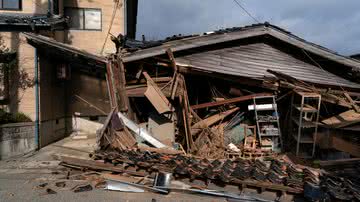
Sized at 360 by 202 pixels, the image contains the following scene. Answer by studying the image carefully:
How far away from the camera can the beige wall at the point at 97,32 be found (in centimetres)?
1759

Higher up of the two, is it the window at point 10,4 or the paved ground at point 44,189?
the window at point 10,4

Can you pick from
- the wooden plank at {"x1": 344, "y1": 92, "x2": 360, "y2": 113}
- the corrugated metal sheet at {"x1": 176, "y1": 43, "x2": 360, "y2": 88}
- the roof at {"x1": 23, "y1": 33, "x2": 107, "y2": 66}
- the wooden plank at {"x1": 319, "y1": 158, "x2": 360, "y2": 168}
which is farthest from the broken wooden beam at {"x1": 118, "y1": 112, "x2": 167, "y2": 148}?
the wooden plank at {"x1": 344, "y1": 92, "x2": 360, "y2": 113}

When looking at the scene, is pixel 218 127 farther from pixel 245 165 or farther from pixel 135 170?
pixel 135 170

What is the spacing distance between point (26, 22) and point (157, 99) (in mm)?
5665

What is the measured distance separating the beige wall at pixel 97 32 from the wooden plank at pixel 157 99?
7.44m

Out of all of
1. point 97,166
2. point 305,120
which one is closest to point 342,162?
point 305,120

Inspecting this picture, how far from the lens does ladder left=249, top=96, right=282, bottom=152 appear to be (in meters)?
10.9

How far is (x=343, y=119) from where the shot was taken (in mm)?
10281

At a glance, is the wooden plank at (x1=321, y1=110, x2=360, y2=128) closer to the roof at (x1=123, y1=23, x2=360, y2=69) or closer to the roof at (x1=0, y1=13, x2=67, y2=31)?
the roof at (x1=123, y1=23, x2=360, y2=69)

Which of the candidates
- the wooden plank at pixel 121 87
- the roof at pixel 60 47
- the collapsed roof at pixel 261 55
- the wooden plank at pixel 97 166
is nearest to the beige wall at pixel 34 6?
the roof at pixel 60 47

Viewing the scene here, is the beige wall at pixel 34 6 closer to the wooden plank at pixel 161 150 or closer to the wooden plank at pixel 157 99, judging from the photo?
the wooden plank at pixel 157 99

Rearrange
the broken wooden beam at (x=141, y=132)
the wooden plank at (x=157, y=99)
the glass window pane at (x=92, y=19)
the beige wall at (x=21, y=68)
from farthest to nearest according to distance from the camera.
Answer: the glass window pane at (x=92, y=19) → the beige wall at (x=21, y=68) → the wooden plank at (x=157, y=99) → the broken wooden beam at (x=141, y=132)

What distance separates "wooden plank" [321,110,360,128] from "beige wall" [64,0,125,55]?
37.1 feet

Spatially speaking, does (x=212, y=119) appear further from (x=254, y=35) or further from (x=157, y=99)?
(x=254, y=35)
